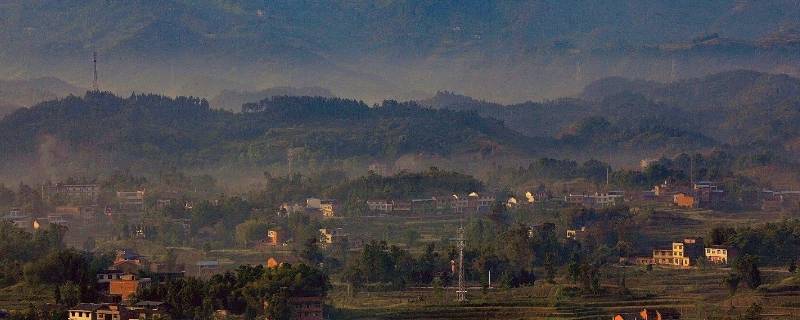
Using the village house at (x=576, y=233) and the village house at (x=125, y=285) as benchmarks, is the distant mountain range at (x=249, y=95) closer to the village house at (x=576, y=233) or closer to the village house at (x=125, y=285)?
the village house at (x=576, y=233)

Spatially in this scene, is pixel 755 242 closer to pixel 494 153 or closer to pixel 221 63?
pixel 494 153

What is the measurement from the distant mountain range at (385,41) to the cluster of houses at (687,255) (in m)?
52.8

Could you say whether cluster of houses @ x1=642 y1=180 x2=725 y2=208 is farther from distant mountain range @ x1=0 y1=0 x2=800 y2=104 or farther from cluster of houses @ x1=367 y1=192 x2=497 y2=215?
distant mountain range @ x1=0 y1=0 x2=800 y2=104

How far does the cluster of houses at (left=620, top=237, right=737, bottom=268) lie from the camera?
47938 millimetres

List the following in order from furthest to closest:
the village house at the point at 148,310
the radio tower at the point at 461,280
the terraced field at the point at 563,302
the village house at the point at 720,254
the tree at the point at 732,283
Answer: the village house at the point at 720,254, the tree at the point at 732,283, the radio tower at the point at 461,280, the terraced field at the point at 563,302, the village house at the point at 148,310

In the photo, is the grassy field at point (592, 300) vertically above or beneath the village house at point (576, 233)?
beneath

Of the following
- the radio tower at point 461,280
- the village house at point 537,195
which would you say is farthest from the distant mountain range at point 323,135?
the radio tower at point 461,280

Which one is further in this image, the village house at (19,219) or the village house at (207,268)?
the village house at (19,219)

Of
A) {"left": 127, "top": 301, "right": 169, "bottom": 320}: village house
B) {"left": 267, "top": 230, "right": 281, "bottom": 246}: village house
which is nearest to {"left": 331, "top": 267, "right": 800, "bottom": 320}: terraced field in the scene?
{"left": 127, "top": 301, "right": 169, "bottom": 320}: village house

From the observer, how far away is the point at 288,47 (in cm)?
12344

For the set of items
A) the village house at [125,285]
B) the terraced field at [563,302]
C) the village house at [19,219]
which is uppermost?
the village house at [19,219]

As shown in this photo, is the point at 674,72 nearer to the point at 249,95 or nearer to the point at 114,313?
the point at 249,95

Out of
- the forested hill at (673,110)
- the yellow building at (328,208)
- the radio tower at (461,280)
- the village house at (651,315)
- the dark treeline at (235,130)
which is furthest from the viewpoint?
the forested hill at (673,110)

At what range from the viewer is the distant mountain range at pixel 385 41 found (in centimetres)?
11231
